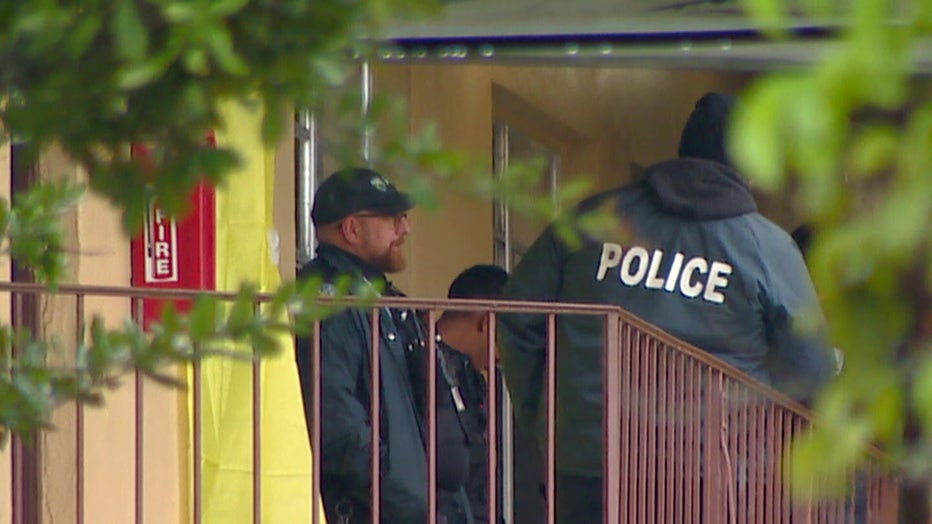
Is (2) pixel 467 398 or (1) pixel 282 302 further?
(2) pixel 467 398

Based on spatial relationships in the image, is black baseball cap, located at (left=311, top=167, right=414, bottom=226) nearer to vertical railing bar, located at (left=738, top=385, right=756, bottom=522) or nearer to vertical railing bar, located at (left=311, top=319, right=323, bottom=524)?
vertical railing bar, located at (left=311, top=319, right=323, bottom=524)

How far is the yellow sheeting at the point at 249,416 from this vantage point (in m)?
4.95

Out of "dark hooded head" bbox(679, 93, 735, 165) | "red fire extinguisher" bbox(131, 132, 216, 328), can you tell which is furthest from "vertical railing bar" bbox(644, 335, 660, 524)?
"red fire extinguisher" bbox(131, 132, 216, 328)

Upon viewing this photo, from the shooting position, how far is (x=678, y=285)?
16.3 ft

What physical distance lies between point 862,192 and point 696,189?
4145 mm

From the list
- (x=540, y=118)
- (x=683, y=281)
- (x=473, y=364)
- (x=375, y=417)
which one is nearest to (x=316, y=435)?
(x=375, y=417)

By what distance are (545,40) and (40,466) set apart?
1805 mm

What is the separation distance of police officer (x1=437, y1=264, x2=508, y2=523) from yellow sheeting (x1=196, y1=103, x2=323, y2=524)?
18.3 inches

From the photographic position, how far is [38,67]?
1443 mm

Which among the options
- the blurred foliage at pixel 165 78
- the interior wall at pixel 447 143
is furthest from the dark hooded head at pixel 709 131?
the blurred foliage at pixel 165 78

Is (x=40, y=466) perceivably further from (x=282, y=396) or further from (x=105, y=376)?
(x=105, y=376)

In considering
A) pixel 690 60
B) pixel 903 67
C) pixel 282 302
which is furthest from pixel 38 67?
pixel 690 60

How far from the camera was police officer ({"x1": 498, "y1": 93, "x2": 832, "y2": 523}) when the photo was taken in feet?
16.3

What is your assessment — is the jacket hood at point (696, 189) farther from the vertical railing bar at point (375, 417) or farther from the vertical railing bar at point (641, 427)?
the vertical railing bar at point (375, 417)
